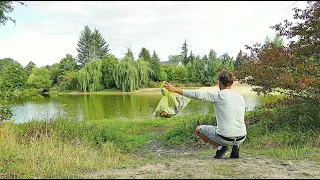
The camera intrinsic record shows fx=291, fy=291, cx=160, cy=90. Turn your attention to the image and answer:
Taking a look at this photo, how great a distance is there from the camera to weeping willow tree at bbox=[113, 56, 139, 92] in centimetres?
3962

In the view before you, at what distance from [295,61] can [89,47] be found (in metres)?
70.0

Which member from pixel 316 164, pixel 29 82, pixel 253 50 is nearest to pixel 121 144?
pixel 253 50

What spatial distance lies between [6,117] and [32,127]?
2.63 ft

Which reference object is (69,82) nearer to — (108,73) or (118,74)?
(108,73)

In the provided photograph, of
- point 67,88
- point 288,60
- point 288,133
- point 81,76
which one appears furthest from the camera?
point 67,88

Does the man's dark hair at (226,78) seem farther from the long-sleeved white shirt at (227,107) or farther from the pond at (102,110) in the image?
the pond at (102,110)

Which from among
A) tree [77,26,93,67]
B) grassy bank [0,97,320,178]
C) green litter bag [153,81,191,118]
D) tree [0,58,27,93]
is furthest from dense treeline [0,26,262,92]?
green litter bag [153,81,191,118]

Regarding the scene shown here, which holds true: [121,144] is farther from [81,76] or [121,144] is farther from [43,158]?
[81,76]

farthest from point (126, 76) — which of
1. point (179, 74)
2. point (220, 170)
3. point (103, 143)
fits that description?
point (220, 170)

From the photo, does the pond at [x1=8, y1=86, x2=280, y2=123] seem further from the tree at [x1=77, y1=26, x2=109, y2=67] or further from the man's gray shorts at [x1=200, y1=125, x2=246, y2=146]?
the tree at [x1=77, y1=26, x2=109, y2=67]

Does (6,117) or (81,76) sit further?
(81,76)

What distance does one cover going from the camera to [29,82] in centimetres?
5006

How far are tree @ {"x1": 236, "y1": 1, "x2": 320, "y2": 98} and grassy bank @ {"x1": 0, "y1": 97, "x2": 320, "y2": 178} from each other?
813 mm

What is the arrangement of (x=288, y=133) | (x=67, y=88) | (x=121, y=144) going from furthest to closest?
(x=67, y=88) < (x=121, y=144) < (x=288, y=133)
